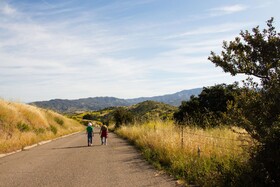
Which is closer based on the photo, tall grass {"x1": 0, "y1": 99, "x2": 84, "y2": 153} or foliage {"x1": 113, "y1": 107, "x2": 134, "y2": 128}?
tall grass {"x1": 0, "y1": 99, "x2": 84, "y2": 153}

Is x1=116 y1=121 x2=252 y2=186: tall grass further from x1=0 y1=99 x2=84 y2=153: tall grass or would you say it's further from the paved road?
x1=0 y1=99 x2=84 y2=153: tall grass

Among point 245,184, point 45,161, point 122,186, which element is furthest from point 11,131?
point 245,184

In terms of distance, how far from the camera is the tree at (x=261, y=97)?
675cm

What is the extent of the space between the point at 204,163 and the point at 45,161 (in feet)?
26.0

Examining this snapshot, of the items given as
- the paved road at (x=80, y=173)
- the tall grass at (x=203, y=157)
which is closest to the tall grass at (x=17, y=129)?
the paved road at (x=80, y=173)

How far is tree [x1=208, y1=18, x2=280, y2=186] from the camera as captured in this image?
22.1 ft

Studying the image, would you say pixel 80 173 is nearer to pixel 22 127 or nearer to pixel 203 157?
pixel 203 157

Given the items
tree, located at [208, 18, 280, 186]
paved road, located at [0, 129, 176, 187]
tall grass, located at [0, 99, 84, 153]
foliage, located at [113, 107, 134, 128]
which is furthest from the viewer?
foliage, located at [113, 107, 134, 128]

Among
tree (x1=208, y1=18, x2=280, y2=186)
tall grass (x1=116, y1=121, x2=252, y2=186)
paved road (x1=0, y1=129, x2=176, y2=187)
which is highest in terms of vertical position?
tree (x1=208, y1=18, x2=280, y2=186)

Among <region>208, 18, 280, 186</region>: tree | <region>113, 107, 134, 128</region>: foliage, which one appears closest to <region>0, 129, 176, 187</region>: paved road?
<region>208, 18, 280, 186</region>: tree

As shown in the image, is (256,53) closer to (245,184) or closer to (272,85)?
(272,85)

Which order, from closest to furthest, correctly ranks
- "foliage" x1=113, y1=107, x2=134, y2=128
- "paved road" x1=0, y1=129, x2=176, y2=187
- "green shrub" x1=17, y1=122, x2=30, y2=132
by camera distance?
1. "paved road" x1=0, y1=129, x2=176, y2=187
2. "green shrub" x1=17, y1=122, x2=30, y2=132
3. "foliage" x1=113, y1=107, x2=134, y2=128

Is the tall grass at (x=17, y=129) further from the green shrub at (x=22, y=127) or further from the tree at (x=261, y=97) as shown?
the tree at (x=261, y=97)

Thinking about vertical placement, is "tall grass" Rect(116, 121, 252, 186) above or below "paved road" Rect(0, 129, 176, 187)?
above
